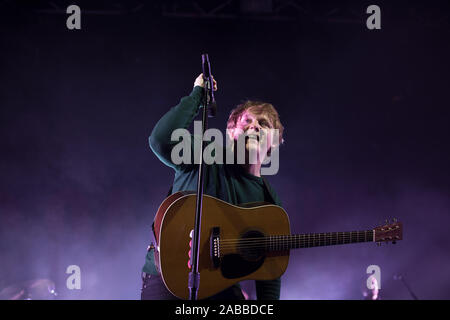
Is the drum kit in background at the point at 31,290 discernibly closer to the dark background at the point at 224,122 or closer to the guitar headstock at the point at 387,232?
the dark background at the point at 224,122

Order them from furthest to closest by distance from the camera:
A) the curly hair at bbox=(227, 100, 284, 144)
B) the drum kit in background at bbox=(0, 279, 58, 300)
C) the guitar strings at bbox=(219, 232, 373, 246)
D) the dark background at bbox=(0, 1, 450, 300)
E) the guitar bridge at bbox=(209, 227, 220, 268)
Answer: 1. the dark background at bbox=(0, 1, 450, 300)
2. the drum kit in background at bbox=(0, 279, 58, 300)
3. the curly hair at bbox=(227, 100, 284, 144)
4. the guitar strings at bbox=(219, 232, 373, 246)
5. the guitar bridge at bbox=(209, 227, 220, 268)

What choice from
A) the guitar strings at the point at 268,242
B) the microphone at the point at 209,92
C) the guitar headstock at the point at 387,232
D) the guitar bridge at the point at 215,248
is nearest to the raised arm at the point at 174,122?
the microphone at the point at 209,92

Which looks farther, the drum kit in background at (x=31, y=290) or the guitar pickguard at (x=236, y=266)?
the drum kit in background at (x=31, y=290)

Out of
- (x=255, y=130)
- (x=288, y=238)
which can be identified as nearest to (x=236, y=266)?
(x=288, y=238)

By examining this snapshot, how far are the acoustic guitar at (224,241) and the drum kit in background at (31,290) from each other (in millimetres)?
4411

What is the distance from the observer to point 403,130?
6414 millimetres

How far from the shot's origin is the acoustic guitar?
2.08 meters

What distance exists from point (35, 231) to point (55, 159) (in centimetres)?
121

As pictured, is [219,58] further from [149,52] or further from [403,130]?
[403,130]

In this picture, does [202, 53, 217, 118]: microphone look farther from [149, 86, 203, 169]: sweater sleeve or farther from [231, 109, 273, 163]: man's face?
[231, 109, 273, 163]: man's face

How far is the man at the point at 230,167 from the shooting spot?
222 centimetres

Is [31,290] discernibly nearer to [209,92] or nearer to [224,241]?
[224,241]

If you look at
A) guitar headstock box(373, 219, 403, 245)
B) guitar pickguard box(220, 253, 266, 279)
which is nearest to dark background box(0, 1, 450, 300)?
guitar headstock box(373, 219, 403, 245)

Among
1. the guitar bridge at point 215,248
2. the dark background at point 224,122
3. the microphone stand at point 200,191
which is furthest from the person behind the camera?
the dark background at point 224,122
